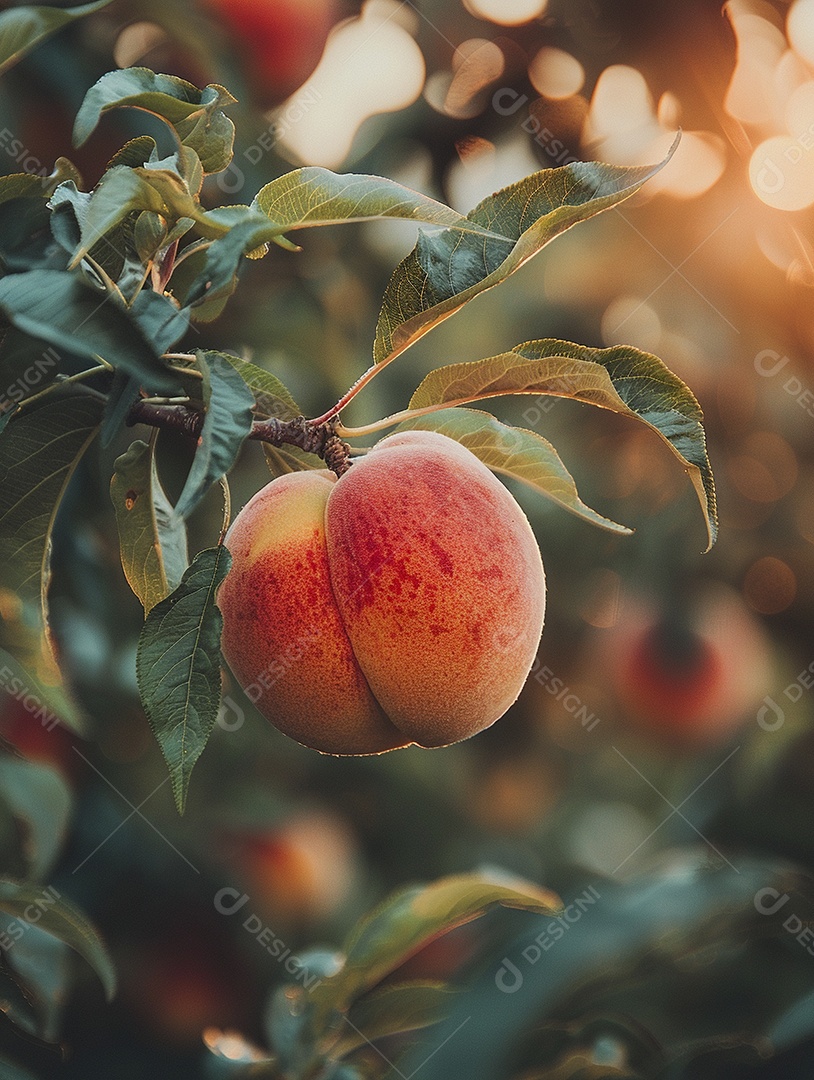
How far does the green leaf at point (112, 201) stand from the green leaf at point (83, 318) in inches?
0.6

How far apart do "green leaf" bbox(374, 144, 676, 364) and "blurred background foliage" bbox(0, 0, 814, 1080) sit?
323 mm

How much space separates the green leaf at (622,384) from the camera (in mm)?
673

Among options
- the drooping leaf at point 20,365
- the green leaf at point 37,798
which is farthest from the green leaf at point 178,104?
the green leaf at point 37,798

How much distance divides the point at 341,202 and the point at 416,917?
24.3 inches

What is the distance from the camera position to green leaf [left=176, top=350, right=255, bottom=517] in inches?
19.3

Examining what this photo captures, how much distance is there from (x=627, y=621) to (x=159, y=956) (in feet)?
3.21

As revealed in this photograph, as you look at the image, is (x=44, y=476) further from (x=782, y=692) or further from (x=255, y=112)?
(x=782, y=692)

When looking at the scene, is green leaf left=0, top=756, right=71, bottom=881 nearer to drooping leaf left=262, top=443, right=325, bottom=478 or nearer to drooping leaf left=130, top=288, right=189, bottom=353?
drooping leaf left=262, top=443, right=325, bottom=478

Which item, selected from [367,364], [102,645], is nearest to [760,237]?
[367,364]

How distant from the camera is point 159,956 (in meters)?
1.74

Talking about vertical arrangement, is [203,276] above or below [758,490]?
above

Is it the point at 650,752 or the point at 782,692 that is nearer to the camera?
the point at 782,692

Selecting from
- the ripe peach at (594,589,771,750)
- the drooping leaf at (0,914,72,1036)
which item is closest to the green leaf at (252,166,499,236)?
the drooping leaf at (0,914,72,1036)

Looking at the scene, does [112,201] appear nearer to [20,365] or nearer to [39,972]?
[20,365]
